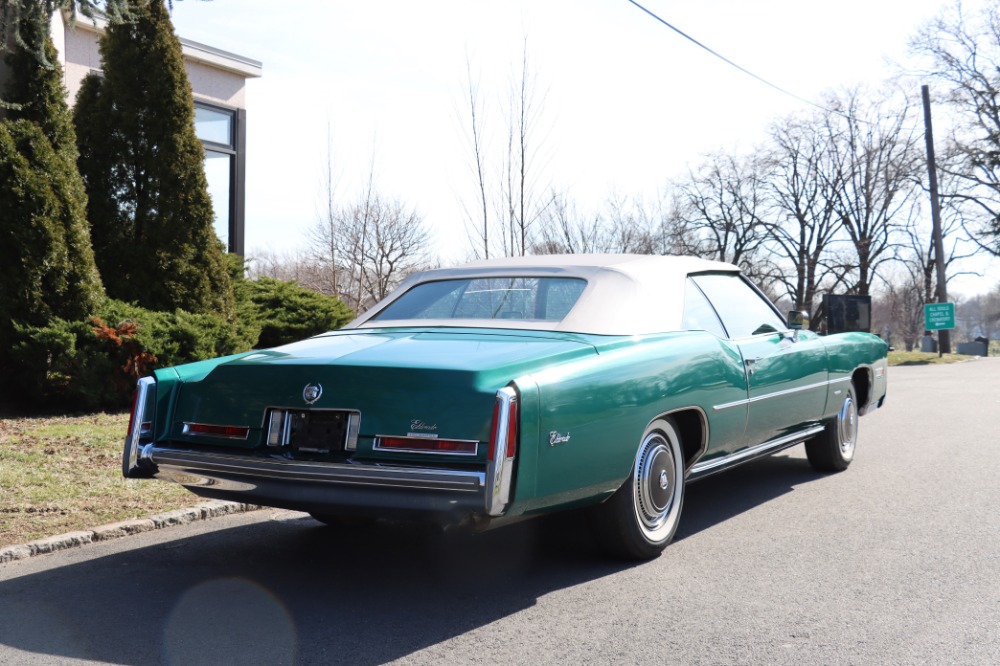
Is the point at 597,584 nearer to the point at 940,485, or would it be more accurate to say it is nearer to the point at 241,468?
the point at 241,468

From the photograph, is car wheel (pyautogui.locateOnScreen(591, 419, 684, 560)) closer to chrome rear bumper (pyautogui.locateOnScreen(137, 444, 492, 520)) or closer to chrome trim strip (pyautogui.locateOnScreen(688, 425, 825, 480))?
chrome trim strip (pyautogui.locateOnScreen(688, 425, 825, 480))

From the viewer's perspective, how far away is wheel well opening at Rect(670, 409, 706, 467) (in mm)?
5070

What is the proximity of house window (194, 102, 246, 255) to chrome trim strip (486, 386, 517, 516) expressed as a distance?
41.7ft

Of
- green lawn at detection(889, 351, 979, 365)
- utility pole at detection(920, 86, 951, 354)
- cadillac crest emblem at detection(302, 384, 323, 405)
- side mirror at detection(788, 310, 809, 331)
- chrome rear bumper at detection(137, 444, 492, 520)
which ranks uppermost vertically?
utility pole at detection(920, 86, 951, 354)

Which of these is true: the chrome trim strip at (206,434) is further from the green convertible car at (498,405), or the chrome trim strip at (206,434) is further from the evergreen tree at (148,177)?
the evergreen tree at (148,177)

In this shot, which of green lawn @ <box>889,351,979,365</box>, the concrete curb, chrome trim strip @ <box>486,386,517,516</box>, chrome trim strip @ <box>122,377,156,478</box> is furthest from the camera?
green lawn @ <box>889,351,979,365</box>

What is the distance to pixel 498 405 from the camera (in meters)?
3.74

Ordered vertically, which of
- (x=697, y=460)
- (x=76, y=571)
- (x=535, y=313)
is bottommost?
(x=76, y=571)

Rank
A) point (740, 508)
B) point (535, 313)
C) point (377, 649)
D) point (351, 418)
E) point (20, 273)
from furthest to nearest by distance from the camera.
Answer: point (20, 273) < point (740, 508) < point (535, 313) < point (351, 418) < point (377, 649)

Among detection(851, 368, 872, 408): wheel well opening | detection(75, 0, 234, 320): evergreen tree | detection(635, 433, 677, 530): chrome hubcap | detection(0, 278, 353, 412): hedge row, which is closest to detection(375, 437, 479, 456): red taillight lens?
detection(635, 433, 677, 530): chrome hubcap

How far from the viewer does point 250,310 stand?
1230cm

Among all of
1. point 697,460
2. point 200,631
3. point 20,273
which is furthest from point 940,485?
point 20,273

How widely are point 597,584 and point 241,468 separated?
5.48 feet

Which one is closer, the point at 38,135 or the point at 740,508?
the point at 740,508
